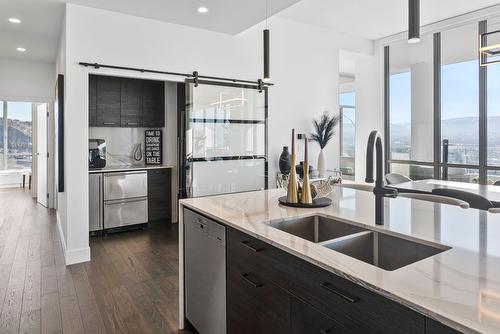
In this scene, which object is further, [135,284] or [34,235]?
[34,235]

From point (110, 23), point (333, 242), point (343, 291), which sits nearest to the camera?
point (343, 291)

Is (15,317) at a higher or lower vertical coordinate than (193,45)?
lower

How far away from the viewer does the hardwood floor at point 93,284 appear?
2.45 metres

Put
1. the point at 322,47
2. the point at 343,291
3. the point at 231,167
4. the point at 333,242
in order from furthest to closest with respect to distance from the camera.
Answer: the point at 322,47 < the point at 231,167 < the point at 333,242 < the point at 343,291

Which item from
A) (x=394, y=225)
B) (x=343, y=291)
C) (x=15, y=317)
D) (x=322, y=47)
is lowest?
(x=15, y=317)

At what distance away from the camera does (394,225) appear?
1629mm

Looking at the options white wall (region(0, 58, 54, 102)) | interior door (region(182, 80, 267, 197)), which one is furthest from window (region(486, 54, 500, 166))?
white wall (region(0, 58, 54, 102))

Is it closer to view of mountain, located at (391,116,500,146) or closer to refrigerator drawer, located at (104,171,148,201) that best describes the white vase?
view of mountain, located at (391,116,500,146)

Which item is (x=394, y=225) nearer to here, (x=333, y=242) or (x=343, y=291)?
(x=333, y=242)

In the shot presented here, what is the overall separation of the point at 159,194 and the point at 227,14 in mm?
2849

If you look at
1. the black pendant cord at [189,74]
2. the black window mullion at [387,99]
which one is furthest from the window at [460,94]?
the black pendant cord at [189,74]

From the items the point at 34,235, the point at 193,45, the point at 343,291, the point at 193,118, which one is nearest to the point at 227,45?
the point at 193,45

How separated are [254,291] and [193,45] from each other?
375cm

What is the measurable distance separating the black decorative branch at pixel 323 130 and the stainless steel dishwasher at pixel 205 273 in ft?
12.4
